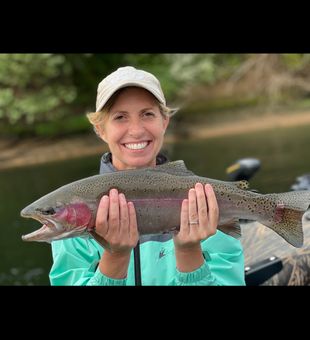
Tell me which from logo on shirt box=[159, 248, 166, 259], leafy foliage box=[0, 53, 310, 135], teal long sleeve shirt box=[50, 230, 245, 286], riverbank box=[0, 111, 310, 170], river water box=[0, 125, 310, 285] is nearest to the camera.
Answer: teal long sleeve shirt box=[50, 230, 245, 286]

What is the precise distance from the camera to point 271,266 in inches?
166

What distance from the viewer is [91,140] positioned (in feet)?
81.8

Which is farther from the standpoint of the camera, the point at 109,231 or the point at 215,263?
the point at 215,263

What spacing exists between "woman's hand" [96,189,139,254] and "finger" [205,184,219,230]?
1.09 feet

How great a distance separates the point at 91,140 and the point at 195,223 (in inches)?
891

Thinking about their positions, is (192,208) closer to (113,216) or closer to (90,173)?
(113,216)

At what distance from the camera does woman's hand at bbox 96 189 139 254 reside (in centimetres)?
248

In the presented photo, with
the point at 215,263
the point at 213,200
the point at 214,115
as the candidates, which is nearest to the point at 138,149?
the point at 213,200

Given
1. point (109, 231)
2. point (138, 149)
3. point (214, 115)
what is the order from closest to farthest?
point (109, 231) < point (138, 149) < point (214, 115)

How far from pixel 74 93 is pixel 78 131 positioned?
1717 mm

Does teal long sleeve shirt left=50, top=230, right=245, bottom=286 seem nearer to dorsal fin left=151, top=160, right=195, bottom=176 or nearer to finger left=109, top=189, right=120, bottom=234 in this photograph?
finger left=109, top=189, right=120, bottom=234

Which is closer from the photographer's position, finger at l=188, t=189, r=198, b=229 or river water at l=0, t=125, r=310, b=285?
finger at l=188, t=189, r=198, b=229

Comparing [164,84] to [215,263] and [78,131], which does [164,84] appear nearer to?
[78,131]

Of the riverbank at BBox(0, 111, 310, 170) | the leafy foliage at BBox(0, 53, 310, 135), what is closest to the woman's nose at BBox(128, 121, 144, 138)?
the riverbank at BBox(0, 111, 310, 170)
